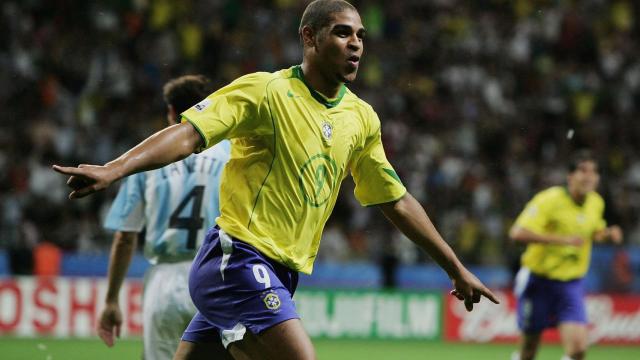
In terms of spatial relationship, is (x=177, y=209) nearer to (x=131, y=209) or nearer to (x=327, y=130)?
(x=131, y=209)

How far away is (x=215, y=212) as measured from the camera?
18.9 feet

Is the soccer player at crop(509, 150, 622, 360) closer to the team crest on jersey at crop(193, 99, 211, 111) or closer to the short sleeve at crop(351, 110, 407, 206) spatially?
the short sleeve at crop(351, 110, 407, 206)

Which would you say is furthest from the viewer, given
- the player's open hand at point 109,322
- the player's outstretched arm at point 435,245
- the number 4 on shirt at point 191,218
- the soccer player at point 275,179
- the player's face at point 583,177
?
the player's face at point 583,177

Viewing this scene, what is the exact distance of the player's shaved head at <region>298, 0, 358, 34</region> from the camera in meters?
4.63

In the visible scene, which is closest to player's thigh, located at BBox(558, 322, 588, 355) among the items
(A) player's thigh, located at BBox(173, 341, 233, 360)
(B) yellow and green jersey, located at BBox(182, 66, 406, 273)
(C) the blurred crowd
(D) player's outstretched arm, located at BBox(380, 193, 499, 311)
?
(D) player's outstretched arm, located at BBox(380, 193, 499, 311)

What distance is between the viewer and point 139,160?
12.4 ft

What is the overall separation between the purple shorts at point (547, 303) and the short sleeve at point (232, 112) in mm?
5719

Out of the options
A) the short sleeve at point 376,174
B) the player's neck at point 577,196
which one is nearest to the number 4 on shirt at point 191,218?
the short sleeve at point 376,174

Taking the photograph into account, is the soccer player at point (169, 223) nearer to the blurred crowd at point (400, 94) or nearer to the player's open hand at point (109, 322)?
the player's open hand at point (109, 322)

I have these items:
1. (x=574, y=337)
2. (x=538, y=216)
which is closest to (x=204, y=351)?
(x=574, y=337)

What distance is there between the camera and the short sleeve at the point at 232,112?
4.13 m

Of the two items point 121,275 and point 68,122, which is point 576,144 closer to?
point 68,122

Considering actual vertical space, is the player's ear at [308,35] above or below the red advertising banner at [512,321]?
above

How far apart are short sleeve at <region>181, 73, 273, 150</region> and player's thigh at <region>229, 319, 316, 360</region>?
2.68 feet
